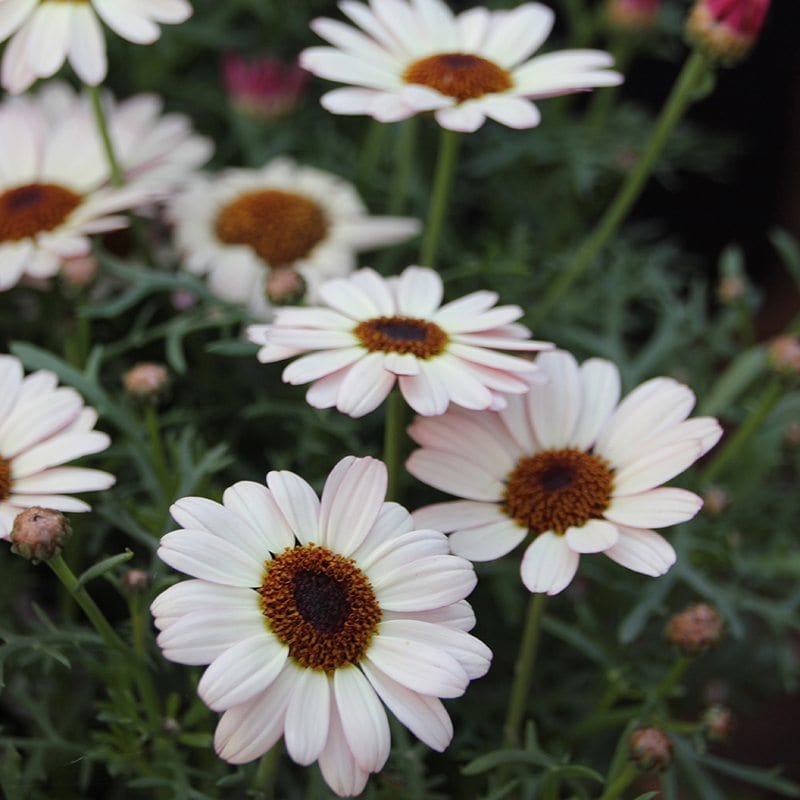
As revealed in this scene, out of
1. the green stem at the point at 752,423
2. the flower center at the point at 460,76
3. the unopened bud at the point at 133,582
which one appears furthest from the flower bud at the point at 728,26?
the unopened bud at the point at 133,582

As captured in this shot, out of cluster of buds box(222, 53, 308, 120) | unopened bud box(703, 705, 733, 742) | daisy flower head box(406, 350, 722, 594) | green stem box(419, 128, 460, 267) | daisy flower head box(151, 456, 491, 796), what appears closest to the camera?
daisy flower head box(151, 456, 491, 796)

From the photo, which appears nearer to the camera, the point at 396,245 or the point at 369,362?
the point at 369,362

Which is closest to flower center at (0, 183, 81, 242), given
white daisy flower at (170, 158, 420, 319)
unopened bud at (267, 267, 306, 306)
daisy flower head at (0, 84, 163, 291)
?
daisy flower head at (0, 84, 163, 291)

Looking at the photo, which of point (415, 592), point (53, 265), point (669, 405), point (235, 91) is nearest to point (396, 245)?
point (235, 91)

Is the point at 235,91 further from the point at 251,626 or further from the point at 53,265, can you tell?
the point at 251,626

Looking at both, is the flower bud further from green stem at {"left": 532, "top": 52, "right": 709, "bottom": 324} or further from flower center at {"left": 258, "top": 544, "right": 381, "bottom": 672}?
flower center at {"left": 258, "top": 544, "right": 381, "bottom": 672}

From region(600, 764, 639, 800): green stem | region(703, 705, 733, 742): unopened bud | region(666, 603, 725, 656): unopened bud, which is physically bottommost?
region(703, 705, 733, 742): unopened bud
